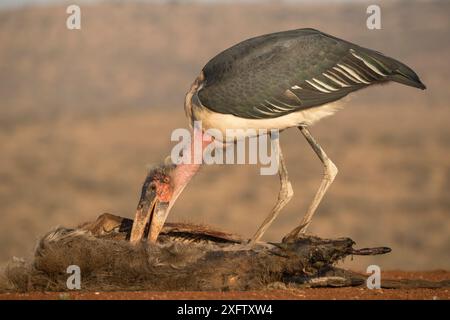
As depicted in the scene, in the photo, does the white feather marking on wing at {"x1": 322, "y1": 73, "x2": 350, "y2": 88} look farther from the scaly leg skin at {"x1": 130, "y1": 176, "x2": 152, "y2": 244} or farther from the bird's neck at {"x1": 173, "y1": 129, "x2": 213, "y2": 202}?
the scaly leg skin at {"x1": 130, "y1": 176, "x2": 152, "y2": 244}

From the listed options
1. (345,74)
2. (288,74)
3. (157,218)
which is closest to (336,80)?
(345,74)

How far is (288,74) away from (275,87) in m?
0.19

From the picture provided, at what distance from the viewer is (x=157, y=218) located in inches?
356

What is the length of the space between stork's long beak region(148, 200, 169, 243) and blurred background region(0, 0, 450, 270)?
30.7 inches

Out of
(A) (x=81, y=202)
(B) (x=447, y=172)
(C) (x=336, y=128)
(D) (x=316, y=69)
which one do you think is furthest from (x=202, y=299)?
(C) (x=336, y=128)

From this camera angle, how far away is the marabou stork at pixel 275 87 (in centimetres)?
926

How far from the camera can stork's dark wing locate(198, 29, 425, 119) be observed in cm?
930

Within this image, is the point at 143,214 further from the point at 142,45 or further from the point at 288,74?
the point at 142,45

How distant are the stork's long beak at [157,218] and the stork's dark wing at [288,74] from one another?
102cm

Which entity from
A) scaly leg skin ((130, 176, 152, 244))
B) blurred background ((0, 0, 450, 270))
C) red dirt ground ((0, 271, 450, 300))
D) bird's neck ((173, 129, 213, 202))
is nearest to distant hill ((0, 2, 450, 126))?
blurred background ((0, 0, 450, 270))

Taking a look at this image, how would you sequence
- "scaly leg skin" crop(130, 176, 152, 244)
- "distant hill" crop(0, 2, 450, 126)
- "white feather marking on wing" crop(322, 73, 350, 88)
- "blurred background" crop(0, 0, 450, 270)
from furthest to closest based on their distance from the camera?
1. "distant hill" crop(0, 2, 450, 126)
2. "blurred background" crop(0, 0, 450, 270)
3. "white feather marking on wing" crop(322, 73, 350, 88)
4. "scaly leg skin" crop(130, 176, 152, 244)

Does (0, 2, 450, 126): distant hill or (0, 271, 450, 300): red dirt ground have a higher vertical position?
(0, 2, 450, 126): distant hill

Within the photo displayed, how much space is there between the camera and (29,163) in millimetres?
24641

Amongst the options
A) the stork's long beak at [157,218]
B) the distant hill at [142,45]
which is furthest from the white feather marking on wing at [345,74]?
the distant hill at [142,45]
